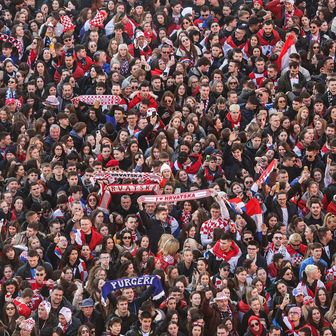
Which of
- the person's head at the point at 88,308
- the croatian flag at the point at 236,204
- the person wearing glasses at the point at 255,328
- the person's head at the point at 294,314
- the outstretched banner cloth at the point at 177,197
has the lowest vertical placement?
the person wearing glasses at the point at 255,328

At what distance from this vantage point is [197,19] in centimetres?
3778

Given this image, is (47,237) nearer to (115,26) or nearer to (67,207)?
(67,207)

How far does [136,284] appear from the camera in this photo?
1132 inches

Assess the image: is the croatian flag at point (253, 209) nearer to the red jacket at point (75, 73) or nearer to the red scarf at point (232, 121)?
the red scarf at point (232, 121)

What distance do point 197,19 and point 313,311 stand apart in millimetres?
10241

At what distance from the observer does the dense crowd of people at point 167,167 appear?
28.8m

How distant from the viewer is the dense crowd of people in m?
28.8

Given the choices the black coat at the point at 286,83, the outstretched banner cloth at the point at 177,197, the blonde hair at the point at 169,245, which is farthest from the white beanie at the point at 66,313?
the black coat at the point at 286,83

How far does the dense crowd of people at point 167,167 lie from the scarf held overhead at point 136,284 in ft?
0.09

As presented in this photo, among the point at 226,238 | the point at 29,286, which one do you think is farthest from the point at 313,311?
the point at 29,286

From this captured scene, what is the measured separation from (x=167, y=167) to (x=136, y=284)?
11.8 ft

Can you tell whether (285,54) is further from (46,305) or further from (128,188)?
(46,305)

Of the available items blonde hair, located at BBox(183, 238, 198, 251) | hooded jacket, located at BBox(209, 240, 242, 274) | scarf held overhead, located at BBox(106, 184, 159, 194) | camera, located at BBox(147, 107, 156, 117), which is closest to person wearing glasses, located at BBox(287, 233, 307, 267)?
hooded jacket, located at BBox(209, 240, 242, 274)

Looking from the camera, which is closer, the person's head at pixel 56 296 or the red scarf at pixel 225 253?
the person's head at pixel 56 296
